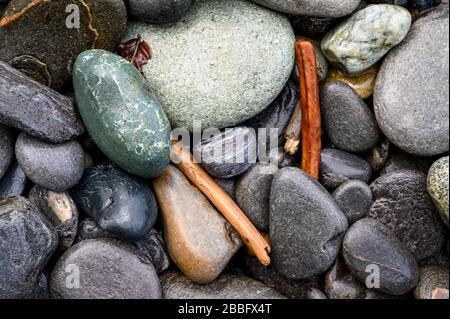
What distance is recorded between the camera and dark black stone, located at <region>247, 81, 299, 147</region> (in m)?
2.28

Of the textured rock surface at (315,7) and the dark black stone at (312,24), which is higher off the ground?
the textured rock surface at (315,7)

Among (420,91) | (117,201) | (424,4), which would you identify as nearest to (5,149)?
(117,201)

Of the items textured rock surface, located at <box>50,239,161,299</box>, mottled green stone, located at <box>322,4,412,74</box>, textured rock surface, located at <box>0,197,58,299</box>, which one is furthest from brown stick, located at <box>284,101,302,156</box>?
textured rock surface, located at <box>0,197,58,299</box>

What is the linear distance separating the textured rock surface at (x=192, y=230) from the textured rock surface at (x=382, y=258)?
428 millimetres

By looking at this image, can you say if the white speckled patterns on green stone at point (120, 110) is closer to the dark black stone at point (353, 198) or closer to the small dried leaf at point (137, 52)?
the small dried leaf at point (137, 52)

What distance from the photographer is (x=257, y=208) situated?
220 centimetres

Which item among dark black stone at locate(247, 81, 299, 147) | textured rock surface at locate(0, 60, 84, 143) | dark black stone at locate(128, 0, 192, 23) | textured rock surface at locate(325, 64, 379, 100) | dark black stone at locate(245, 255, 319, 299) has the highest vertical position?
dark black stone at locate(128, 0, 192, 23)

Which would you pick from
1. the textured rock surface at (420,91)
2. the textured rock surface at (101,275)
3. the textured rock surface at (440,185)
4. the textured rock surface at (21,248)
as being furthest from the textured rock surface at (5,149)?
the textured rock surface at (440,185)

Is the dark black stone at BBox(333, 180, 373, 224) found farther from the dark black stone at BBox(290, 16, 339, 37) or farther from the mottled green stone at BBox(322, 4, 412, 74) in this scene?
the dark black stone at BBox(290, 16, 339, 37)

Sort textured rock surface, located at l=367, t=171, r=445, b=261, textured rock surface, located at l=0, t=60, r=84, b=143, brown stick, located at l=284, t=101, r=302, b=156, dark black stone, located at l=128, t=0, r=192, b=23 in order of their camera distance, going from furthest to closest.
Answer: brown stick, located at l=284, t=101, r=302, b=156 → textured rock surface, located at l=367, t=171, r=445, b=261 → dark black stone, located at l=128, t=0, r=192, b=23 → textured rock surface, located at l=0, t=60, r=84, b=143

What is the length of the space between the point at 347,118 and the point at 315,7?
432 mm

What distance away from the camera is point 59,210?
2.07 metres

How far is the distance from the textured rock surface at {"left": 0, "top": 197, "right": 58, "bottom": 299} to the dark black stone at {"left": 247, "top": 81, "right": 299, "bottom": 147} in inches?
35.3

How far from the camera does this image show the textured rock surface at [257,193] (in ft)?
7.20
